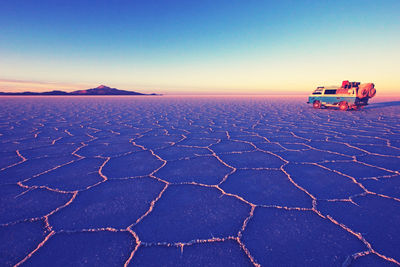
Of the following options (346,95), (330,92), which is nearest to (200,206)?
(346,95)

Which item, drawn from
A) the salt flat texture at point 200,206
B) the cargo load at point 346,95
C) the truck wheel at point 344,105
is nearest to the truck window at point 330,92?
the cargo load at point 346,95

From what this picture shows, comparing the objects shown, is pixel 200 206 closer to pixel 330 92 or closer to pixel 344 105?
pixel 344 105

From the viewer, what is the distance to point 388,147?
135 inches

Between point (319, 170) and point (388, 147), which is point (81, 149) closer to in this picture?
point (319, 170)

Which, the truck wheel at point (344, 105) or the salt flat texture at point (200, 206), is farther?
the truck wheel at point (344, 105)

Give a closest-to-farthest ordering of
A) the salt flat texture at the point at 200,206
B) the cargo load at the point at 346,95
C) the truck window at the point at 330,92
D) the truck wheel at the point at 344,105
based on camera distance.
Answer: the salt flat texture at the point at 200,206, the cargo load at the point at 346,95, the truck wheel at the point at 344,105, the truck window at the point at 330,92

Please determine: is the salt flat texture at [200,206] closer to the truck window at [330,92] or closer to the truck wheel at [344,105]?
the truck wheel at [344,105]

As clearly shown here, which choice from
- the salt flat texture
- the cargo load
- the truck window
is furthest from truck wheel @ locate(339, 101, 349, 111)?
the salt flat texture

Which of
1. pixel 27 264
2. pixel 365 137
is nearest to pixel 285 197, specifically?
pixel 27 264

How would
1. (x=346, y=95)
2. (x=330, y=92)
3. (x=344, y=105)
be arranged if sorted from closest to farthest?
(x=346, y=95), (x=344, y=105), (x=330, y=92)

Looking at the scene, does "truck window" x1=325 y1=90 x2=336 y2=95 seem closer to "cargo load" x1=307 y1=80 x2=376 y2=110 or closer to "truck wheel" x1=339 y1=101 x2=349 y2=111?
"cargo load" x1=307 y1=80 x2=376 y2=110

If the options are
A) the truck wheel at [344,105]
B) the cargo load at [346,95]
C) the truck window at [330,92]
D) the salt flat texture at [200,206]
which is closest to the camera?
the salt flat texture at [200,206]

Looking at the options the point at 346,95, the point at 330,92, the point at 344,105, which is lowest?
the point at 344,105

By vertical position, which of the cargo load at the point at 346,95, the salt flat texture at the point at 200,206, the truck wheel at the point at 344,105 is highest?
the cargo load at the point at 346,95
